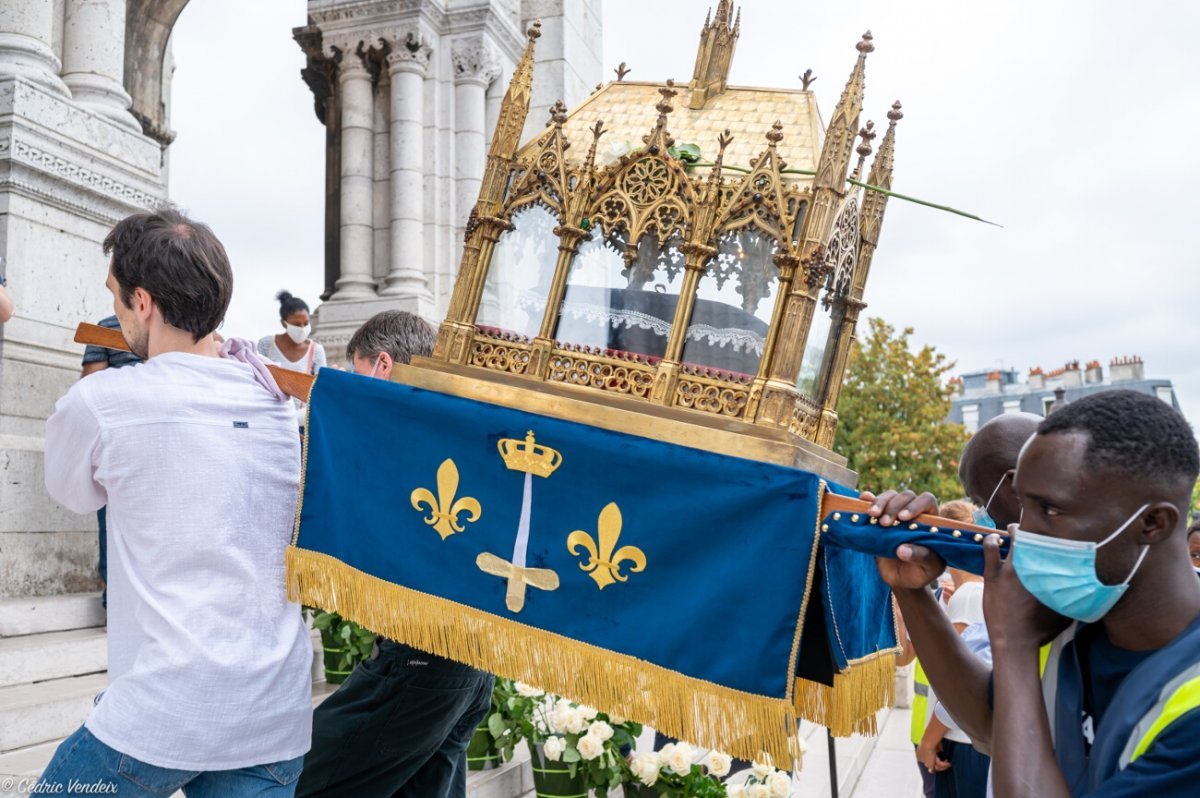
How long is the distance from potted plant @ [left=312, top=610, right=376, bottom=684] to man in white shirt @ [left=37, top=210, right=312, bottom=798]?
9.42ft

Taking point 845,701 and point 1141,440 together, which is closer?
point 1141,440

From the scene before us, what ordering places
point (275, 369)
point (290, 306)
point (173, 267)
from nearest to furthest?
point (173, 267), point (275, 369), point (290, 306)

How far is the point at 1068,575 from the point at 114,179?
596 centimetres

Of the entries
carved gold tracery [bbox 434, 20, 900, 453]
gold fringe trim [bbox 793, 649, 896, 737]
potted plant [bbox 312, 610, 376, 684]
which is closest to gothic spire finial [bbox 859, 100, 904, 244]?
carved gold tracery [bbox 434, 20, 900, 453]

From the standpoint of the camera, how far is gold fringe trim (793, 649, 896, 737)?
2.57 metres

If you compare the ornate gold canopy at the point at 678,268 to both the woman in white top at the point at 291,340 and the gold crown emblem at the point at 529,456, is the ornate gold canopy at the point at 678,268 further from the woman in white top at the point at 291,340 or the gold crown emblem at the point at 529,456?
the woman in white top at the point at 291,340

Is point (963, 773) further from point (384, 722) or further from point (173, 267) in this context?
point (173, 267)

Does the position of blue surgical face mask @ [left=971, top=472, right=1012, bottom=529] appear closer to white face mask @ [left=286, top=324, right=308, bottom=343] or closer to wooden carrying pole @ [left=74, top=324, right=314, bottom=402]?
wooden carrying pole @ [left=74, top=324, right=314, bottom=402]

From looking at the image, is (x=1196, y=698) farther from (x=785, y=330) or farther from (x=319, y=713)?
(x=319, y=713)

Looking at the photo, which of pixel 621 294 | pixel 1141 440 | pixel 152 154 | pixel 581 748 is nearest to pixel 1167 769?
pixel 1141 440

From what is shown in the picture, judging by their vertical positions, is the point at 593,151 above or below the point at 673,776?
above

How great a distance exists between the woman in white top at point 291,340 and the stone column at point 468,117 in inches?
174

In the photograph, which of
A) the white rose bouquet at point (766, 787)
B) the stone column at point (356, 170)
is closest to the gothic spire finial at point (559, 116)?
the white rose bouquet at point (766, 787)

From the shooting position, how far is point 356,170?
37.0 ft
